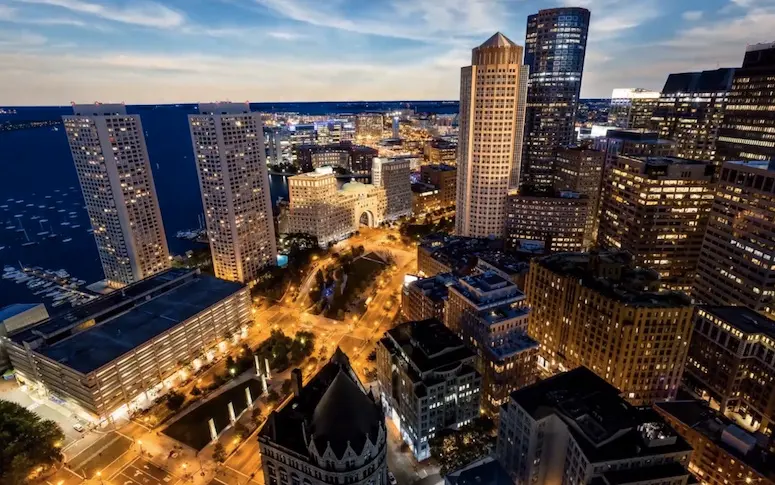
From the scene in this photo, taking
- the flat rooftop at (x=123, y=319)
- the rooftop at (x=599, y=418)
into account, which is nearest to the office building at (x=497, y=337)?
the rooftop at (x=599, y=418)

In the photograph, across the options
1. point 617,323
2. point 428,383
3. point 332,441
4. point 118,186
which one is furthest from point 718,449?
point 118,186

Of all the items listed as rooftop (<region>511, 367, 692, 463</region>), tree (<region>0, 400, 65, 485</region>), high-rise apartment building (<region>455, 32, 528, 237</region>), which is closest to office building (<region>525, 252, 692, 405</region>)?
rooftop (<region>511, 367, 692, 463</region>)

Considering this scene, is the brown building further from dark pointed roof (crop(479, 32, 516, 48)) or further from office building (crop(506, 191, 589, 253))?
dark pointed roof (crop(479, 32, 516, 48))

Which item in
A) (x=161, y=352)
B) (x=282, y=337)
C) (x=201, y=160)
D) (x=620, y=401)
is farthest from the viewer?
(x=201, y=160)

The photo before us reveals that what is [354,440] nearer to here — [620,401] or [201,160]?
[620,401]

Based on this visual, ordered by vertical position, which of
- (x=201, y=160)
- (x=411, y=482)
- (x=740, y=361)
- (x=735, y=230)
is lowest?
(x=411, y=482)

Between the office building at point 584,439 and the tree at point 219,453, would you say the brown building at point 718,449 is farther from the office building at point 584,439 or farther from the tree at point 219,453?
the tree at point 219,453

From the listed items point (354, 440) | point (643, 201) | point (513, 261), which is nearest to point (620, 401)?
point (354, 440)

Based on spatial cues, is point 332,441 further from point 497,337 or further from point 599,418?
point 497,337
